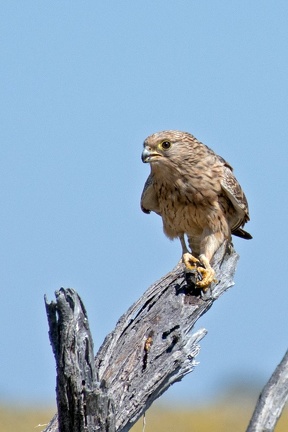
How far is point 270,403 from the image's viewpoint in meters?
4.34

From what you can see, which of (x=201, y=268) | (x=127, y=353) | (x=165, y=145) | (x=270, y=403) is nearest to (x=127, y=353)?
(x=127, y=353)

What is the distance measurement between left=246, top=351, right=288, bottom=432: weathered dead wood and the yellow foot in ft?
5.12

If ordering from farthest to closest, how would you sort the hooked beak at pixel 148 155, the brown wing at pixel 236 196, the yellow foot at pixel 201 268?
the brown wing at pixel 236 196, the hooked beak at pixel 148 155, the yellow foot at pixel 201 268

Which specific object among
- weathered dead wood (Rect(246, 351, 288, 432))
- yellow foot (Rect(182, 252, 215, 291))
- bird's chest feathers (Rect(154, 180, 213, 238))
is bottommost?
weathered dead wood (Rect(246, 351, 288, 432))

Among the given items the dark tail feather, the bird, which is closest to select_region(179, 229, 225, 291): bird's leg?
the bird

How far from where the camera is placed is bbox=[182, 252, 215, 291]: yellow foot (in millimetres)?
5956

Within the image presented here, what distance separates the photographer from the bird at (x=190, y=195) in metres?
7.32

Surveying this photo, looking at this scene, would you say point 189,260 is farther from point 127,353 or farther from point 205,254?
point 127,353

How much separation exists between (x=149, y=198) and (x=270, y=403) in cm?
337

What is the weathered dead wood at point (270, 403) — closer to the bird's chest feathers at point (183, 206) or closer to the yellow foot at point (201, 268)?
the yellow foot at point (201, 268)

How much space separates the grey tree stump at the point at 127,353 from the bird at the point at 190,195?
0.89 metres

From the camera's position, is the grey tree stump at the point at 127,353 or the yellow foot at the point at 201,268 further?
the yellow foot at the point at 201,268

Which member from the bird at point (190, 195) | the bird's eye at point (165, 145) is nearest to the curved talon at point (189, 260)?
the bird at point (190, 195)

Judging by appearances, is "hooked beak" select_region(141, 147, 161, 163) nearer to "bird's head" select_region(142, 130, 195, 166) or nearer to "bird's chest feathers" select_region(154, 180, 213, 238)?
"bird's head" select_region(142, 130, 195, 166)
